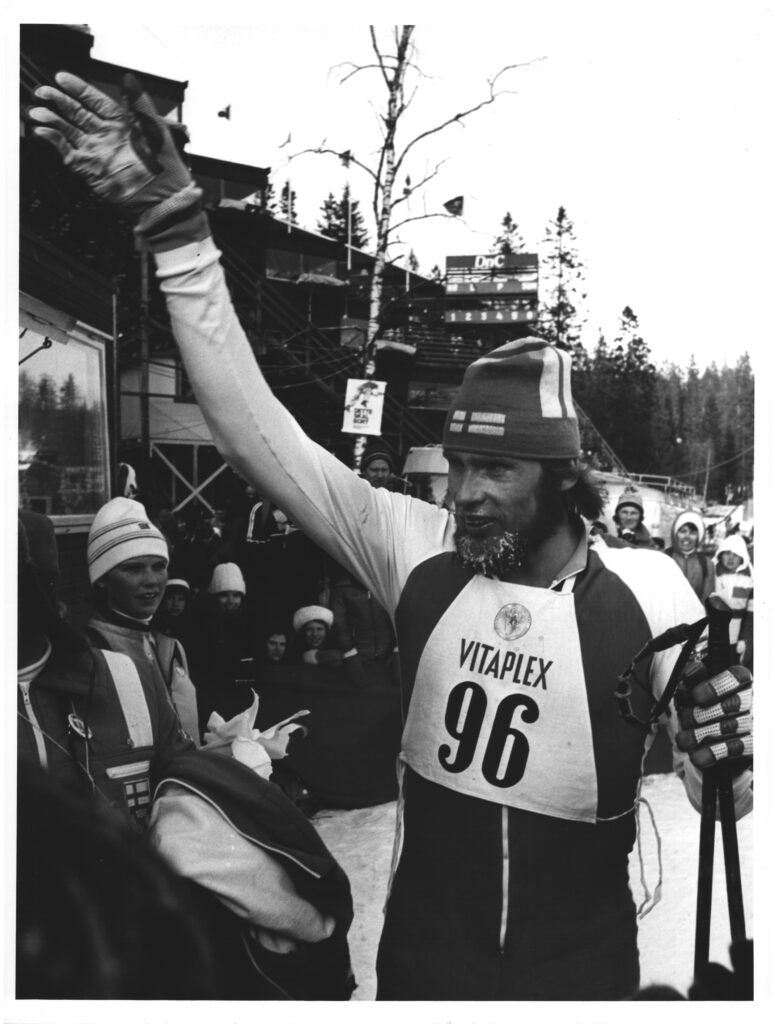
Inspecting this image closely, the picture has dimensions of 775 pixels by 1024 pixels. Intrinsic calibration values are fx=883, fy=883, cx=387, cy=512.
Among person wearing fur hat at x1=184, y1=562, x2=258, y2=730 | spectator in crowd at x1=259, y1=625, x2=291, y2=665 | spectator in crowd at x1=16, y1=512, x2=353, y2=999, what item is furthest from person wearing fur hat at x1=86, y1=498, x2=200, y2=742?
spectator in crowd at x1=259, y1=625, x2=291, y2=665

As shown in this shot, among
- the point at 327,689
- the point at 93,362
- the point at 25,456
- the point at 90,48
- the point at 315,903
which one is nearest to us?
the point at 315,903

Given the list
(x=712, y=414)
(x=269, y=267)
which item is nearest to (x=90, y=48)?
(x=712, y=414)

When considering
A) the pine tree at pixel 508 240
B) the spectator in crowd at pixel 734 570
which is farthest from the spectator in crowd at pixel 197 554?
the spectator in crowd at pixel 734 570

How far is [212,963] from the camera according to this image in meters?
0.71

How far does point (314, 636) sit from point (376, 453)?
1.06m

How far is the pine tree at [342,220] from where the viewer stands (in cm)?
358

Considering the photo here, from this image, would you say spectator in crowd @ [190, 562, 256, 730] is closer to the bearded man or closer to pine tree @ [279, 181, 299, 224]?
pine tree @ [279, 181, 299, 224]

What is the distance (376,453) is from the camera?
472cm

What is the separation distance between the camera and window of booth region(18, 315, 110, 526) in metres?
3.01

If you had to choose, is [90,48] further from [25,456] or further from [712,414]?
[712,414]

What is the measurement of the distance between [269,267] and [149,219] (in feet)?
12.3

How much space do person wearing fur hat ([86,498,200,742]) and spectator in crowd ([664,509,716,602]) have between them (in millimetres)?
3882

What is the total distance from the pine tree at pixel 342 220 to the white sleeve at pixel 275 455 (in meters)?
A: 1.72

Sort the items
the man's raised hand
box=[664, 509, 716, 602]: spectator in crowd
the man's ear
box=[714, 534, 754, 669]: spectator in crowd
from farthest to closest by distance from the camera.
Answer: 1. box=[664, 509, 716, 602]: spectator in crowd
2. box=[714, 534, 754, 669]: spectator in crowd
3. the man's ear
4. the man's raised hand
